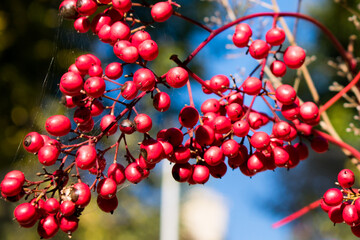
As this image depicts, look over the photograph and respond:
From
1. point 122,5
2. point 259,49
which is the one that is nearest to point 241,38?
point 259,49

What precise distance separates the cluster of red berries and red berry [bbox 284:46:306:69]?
12 centimetres

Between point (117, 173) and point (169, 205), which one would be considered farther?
point (169, 205)

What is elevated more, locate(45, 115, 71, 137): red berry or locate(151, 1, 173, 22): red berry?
locate(151, 1, 173, 22): red berry

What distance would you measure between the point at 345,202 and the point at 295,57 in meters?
0.15

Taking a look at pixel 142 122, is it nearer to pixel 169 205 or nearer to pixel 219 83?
pixel 219 83

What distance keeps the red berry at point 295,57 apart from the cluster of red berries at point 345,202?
4.6 inches

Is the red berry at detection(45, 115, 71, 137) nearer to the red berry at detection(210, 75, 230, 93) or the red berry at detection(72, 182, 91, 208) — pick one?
the red berry at detection(72, 182, 91, 208)

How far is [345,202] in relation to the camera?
43cm

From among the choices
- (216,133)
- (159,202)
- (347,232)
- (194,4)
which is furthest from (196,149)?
(159,202)

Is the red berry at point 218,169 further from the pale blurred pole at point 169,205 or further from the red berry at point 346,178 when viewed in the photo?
the pale blurred pole at point 169,205

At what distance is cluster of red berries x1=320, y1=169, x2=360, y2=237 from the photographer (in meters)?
0.41

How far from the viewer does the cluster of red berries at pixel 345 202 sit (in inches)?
16.0

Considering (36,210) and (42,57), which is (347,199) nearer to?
(36,210)

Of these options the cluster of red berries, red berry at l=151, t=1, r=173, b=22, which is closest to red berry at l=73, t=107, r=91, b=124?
red berry at l=151, t=1, r=173, b=22
